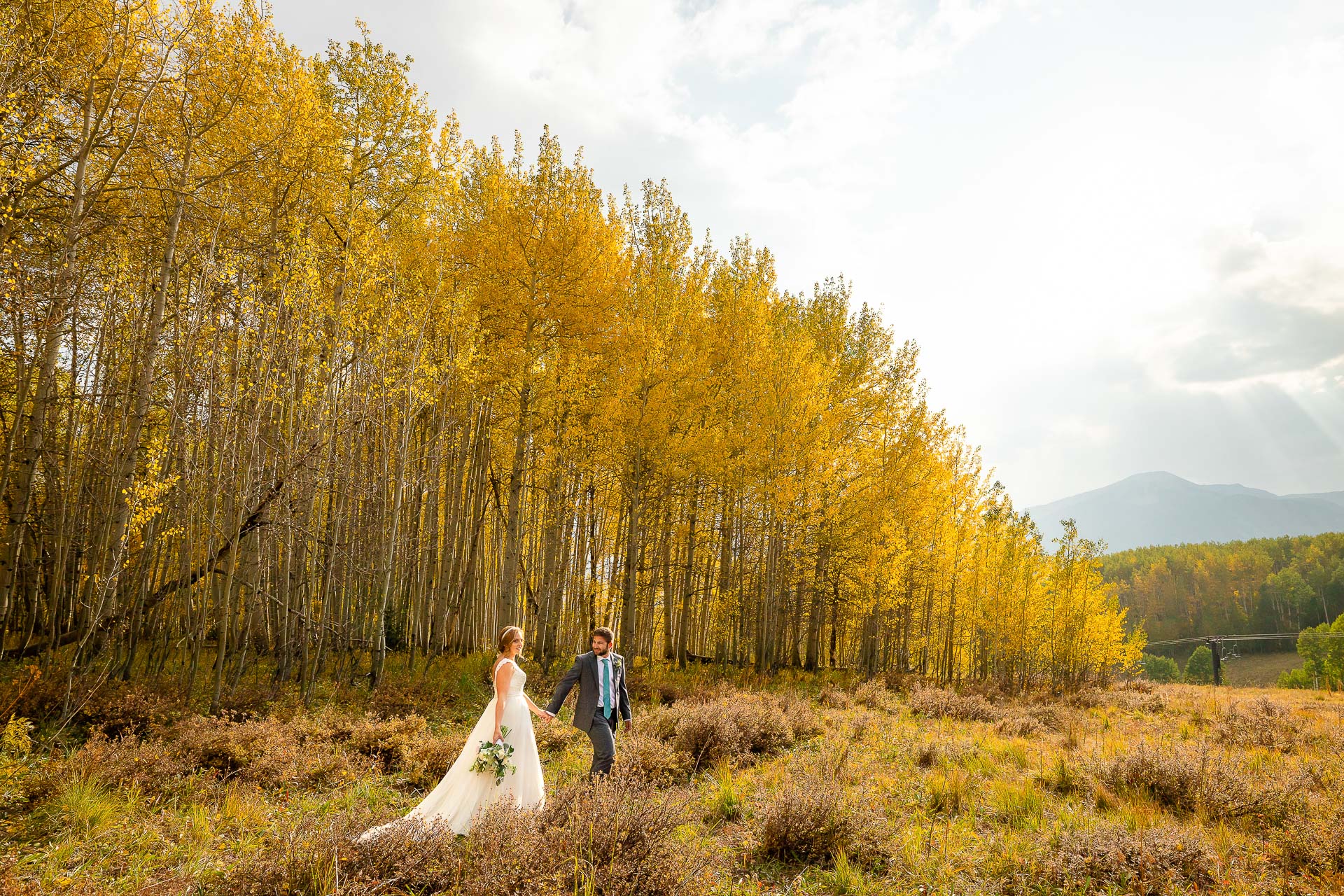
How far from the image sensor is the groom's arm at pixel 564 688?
213 inches

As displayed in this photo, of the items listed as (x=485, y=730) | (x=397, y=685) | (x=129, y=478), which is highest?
(x=129, y=478)

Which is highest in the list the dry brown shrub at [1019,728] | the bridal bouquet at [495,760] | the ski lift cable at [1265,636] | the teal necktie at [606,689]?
the teal necktie at [606,689]

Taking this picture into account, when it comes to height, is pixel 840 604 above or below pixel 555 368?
below

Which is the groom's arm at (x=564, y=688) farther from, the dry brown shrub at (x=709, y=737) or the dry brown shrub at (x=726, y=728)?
the dry brown shrub at (x=709, y=737)

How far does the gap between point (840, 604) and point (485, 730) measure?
12.6 meters

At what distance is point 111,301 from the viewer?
23.9ft

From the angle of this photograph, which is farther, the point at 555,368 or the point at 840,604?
the point at 840,604

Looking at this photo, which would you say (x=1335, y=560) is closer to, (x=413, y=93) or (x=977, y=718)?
(x=977, y=718)

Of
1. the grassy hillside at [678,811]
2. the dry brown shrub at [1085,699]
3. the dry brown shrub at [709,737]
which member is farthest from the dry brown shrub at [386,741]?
the dry brown shrub at [1085,699]

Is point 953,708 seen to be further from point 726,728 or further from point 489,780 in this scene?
point 489,780

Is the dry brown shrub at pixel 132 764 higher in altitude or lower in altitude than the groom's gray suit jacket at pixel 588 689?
lower

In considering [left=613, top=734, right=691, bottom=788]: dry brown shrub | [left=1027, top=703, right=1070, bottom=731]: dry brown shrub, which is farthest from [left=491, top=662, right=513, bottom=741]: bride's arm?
[left=1027, top=703, right=1070, bottom=731]: dry brown shrub

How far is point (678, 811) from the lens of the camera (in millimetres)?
4262

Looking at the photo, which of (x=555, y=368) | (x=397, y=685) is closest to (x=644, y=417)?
(x=555, y=368)
